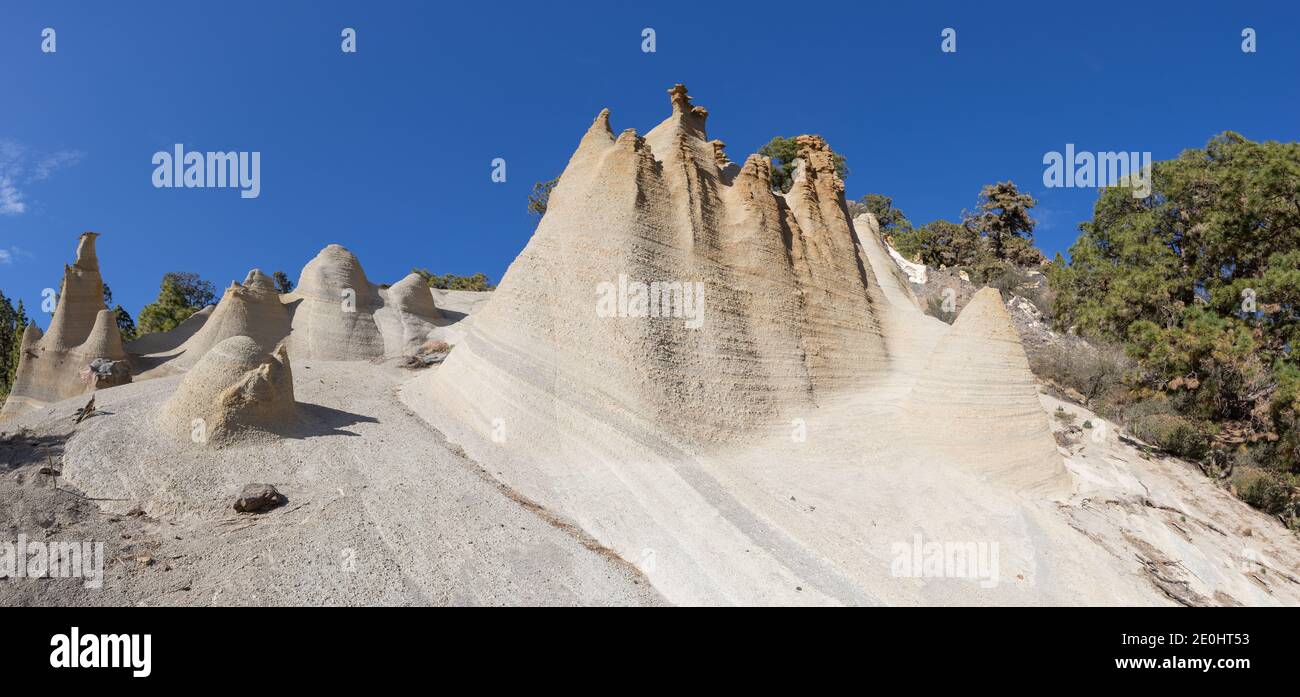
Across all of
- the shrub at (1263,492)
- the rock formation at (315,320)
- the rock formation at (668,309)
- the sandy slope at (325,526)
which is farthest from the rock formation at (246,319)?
the shrub at (1263,492)

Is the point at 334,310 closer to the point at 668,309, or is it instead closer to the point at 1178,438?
the point at 668,309

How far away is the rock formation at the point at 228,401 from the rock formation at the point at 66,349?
1155 cm

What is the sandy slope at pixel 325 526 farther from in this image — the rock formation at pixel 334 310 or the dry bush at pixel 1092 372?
the dry bush at pixel 1092 372

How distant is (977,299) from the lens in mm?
11523

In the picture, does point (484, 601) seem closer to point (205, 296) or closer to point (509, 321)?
point (509, 321)

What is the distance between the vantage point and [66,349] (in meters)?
18.5

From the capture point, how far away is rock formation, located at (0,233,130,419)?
17812 millimetres

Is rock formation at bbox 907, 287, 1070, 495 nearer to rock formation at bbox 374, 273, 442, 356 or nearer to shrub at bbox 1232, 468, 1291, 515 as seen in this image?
shrub at bbox 1232, 468, 1291, 515

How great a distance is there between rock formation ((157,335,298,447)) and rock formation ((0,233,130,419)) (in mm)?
11548

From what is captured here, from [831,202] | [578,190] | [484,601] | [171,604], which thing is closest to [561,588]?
[484,601]

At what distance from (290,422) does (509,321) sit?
14.0ft

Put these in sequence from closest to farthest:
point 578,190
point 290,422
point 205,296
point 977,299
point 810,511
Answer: point 810,511 < point 290,422 < point 977,299 < point 578,190 < point 205,296

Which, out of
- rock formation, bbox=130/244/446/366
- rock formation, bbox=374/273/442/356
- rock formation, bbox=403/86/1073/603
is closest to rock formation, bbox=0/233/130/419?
rock formation, bbox=130/244/446/366

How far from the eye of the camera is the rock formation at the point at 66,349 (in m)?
17.8
